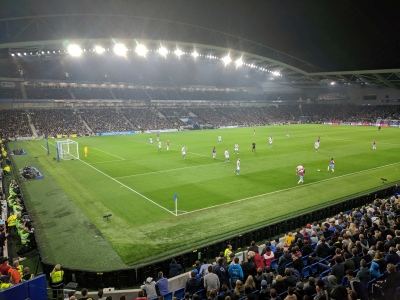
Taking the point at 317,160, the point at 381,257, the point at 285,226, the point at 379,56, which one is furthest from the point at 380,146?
the point at 381,257

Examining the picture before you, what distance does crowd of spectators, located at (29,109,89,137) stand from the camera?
2384 inches

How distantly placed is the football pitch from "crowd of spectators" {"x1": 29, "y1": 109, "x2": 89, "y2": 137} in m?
24.9

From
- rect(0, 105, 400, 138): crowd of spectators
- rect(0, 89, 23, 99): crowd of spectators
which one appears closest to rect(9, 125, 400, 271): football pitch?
rect(0, 105, 400, 138): crowd of spectators

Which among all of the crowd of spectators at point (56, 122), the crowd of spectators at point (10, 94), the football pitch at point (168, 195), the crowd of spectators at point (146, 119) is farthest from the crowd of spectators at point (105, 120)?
the football pitch at point (168, 195)

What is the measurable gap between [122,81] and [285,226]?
8077 cm

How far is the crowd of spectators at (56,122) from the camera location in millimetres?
60562

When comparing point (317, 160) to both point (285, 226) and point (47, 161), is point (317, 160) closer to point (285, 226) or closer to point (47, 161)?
point (285, 226)

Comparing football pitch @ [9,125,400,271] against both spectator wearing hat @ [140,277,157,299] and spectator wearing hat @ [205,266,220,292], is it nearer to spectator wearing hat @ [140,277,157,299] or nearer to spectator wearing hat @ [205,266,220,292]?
spectator wearing hat @ [140,277,157,299]

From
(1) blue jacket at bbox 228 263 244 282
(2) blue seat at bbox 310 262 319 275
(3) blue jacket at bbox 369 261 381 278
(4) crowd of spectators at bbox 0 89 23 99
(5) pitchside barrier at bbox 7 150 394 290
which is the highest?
(4) crowd of spectators at bbox 0 89 23 99

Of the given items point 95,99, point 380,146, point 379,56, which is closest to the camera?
point 380,146

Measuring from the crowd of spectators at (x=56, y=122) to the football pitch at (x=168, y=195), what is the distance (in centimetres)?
2493

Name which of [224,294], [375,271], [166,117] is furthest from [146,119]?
[375,271]

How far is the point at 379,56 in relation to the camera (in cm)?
5656

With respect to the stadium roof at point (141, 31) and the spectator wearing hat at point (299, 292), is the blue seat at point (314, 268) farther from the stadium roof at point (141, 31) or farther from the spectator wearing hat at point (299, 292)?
the stadium roof at point (141, 31)
